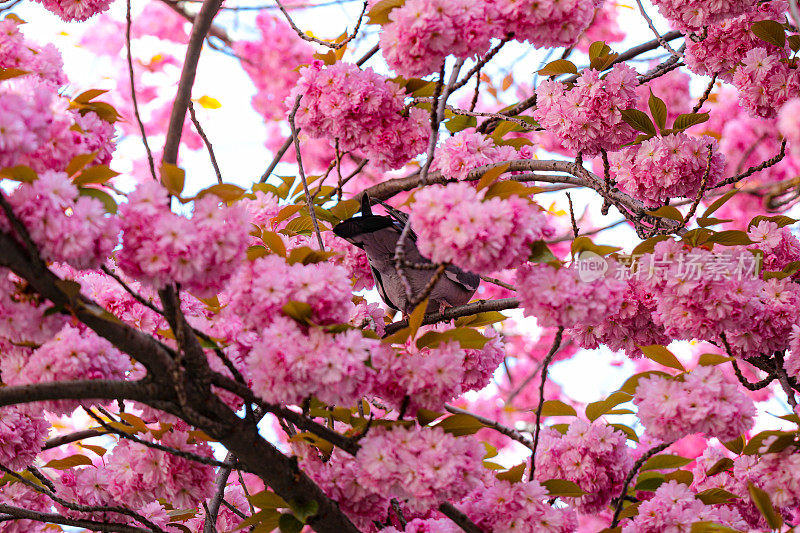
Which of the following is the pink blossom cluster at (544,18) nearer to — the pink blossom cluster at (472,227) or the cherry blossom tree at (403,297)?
the cherry blossom tree at (403,297)

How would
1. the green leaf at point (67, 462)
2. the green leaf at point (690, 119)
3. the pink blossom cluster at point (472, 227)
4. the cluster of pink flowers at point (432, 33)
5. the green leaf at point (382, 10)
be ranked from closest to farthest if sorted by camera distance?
the pink blossom cluster at point (472, 227) < the cluster of pink flowers at point (432, 33) < the green leaf at point (382, 10) < the green leaf at point (67, 462) < the green leaf at point (690, 119)

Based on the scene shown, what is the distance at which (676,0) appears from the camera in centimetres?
216

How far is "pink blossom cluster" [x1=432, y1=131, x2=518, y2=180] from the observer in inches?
88.4

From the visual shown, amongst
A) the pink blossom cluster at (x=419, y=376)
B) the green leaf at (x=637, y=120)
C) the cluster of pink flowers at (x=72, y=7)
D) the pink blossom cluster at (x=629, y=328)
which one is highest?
the cluster of pink flowers at (x=72, y=7)

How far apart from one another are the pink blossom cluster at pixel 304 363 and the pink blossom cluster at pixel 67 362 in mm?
318

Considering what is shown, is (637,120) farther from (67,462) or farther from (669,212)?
(67,462)

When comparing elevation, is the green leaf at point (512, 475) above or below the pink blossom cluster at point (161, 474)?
below

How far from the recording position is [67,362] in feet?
4.60

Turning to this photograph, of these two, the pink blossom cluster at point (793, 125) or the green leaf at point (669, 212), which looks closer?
the pink blossom cluster at point (793, 125)

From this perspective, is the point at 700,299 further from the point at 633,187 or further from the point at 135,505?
the point at 135,505

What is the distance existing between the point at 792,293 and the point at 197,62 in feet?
5.41

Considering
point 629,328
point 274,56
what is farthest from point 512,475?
point 274,56

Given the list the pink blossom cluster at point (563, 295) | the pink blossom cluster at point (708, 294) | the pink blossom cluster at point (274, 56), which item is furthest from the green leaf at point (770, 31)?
the pink blossom cluster at point (274, 56)

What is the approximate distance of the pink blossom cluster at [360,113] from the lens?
212 cm
